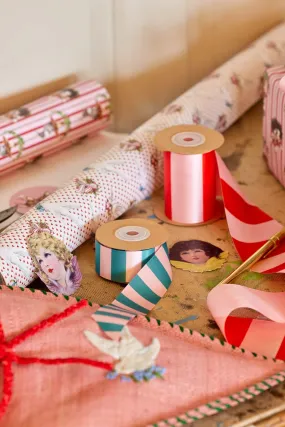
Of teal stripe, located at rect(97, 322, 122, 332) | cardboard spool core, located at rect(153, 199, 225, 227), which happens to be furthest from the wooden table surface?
teal stripe, located at rect(97, 322, 122, 332)

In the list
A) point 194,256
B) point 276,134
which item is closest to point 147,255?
point 194,256

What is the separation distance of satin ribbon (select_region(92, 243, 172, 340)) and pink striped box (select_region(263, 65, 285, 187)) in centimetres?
38

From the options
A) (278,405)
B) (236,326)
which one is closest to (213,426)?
(278,405)

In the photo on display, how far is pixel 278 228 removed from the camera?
4.05ft

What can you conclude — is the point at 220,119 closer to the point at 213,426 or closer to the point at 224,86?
the point at 224,86

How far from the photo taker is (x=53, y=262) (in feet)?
3.74

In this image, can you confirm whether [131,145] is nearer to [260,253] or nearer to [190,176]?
[190,176]

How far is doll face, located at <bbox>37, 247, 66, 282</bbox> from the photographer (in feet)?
3.69

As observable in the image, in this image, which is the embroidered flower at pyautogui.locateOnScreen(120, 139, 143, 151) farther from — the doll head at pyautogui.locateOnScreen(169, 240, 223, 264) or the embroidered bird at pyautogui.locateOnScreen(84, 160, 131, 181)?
the doll head at pyautogui.locateOnScreen(169, 240, 223, 264)

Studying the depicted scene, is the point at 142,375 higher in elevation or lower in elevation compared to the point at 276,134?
lower

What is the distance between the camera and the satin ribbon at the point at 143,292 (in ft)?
3.29

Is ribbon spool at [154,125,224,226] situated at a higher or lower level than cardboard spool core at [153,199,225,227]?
higher

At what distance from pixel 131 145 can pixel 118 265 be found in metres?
0.35

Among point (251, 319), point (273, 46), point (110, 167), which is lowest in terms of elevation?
point (251, 319)
